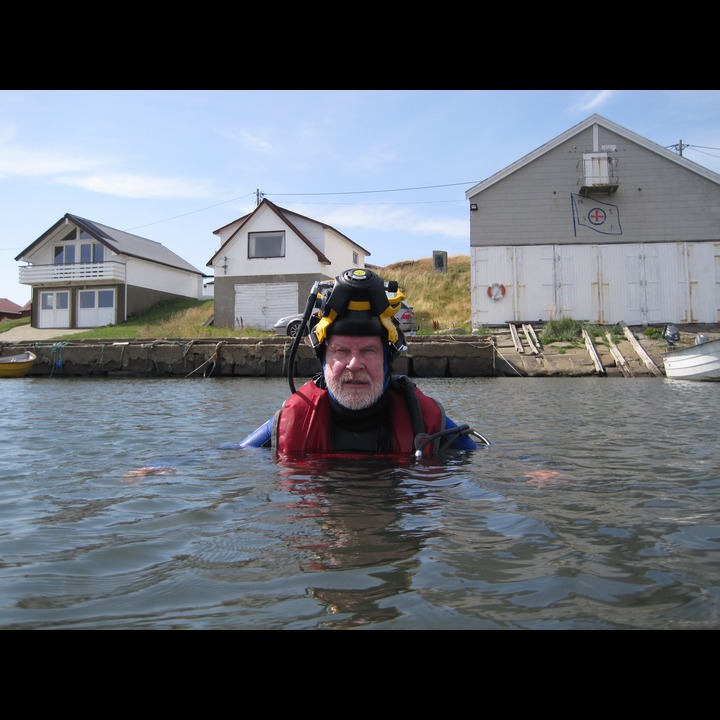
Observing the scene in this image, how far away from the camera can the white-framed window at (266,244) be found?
35.1 m

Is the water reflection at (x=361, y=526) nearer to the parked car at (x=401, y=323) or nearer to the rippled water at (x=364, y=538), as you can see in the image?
the rippled water at (x=364, y=538)

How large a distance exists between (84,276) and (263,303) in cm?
1291

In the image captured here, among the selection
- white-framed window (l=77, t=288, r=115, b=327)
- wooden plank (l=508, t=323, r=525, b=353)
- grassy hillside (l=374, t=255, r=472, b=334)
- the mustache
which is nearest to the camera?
the mustache

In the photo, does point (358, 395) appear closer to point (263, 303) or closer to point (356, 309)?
point (356, 309)

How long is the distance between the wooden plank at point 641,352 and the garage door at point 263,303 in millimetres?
16870

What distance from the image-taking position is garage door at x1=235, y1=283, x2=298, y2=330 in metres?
34.5

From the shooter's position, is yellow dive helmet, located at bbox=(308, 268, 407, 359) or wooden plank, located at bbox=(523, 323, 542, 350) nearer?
yellow dive helmet, located at bbox=(308, 268, 407, 359)

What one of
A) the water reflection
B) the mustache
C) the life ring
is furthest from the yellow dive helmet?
the life ring

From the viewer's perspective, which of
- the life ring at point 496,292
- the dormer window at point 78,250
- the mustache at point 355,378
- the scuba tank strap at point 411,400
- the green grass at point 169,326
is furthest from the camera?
the dormer window at point 78,250

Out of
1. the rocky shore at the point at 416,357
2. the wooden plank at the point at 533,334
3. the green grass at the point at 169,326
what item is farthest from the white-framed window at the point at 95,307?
the wooden plank at the point at 533,334

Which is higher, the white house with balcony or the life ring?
the white house with balcony

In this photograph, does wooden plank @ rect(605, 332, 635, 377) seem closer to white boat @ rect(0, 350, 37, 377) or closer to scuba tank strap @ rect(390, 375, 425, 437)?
scuba tank strap @ rect(390, 375, 425, 437)
